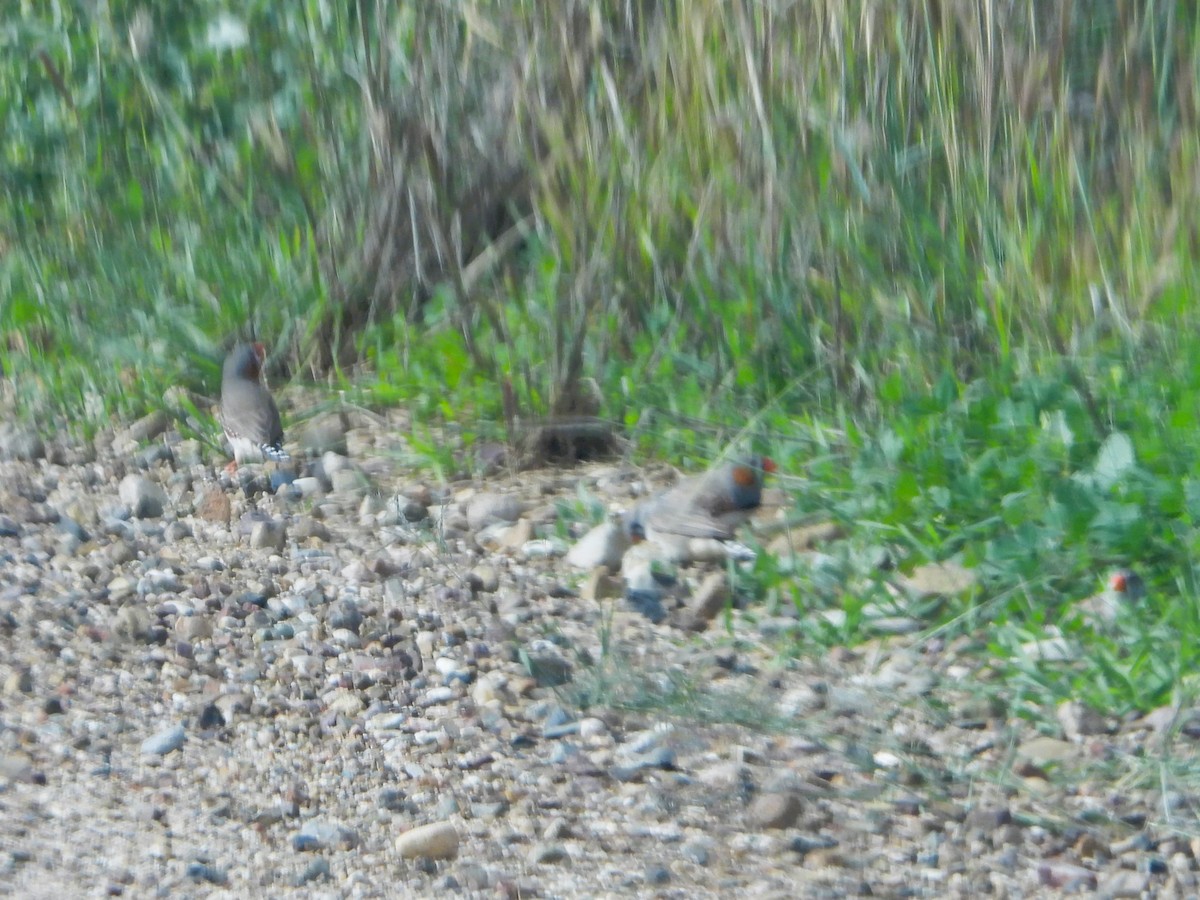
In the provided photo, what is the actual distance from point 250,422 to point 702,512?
1274 millimetres

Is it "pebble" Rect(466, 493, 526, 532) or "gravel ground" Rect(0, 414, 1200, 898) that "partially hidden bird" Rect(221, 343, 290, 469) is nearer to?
"gravel ground" Rect(0, 414, 1200, 898)

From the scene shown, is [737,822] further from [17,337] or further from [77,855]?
[17,337]

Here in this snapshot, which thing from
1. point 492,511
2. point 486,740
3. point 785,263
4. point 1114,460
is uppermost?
point 785,263

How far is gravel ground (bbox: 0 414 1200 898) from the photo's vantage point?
271 centimetres

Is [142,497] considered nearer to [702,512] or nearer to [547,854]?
[702,512]

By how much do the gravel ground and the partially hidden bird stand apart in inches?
10.7

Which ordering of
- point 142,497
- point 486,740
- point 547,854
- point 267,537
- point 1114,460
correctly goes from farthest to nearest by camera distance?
1. point 142,497
2. point 267,537
3. point 1114,460
4. point 486,740
5. point 547,854

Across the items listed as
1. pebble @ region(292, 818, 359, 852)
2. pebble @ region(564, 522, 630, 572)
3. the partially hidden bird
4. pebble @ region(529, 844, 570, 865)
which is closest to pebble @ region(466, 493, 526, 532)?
pebble @ region(564, 522, 630, 572)

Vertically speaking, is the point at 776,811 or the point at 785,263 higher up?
the point at 785,263

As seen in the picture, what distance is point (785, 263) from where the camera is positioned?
4.37m

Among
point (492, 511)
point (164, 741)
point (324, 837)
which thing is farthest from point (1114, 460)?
point (164, 741)

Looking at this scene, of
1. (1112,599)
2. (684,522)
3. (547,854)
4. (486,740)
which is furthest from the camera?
(684,522)

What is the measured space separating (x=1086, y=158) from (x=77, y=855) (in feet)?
9.66

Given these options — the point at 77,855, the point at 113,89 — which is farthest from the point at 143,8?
the point at 77,855
